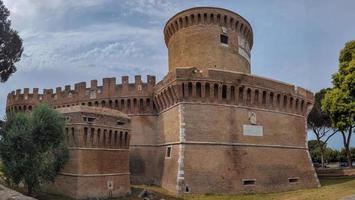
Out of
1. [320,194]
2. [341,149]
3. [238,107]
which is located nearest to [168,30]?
[238,107]

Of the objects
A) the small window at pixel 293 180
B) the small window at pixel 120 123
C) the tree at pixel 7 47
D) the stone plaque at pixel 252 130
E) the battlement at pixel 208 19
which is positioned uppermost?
the battlement at pixel 208 19

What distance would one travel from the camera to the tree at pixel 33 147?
18.9 metres

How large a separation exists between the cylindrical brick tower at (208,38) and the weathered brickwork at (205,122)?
8 cm

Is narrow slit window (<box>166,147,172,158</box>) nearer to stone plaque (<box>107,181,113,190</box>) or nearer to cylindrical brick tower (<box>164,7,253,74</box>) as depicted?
stone plaque (<box>107,181,113,190</box>)

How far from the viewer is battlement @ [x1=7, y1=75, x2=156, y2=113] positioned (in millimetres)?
29109

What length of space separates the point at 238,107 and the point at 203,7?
30.6 ft

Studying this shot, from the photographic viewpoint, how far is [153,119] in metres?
28.6

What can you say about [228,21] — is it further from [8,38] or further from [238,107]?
[8,38]

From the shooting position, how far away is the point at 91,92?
101 ft

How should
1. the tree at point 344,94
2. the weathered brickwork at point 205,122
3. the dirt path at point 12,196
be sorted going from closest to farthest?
the dirt path at point 12,196 < the weathered brickwork at point 205,122 < the tree at point 344,94

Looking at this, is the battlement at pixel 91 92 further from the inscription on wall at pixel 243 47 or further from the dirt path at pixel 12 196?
the dirt path at pixel 12 196

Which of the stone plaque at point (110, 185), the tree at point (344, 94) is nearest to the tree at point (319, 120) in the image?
the tree at point (344, 94)

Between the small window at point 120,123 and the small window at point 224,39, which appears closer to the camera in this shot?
the small window at point 120,123

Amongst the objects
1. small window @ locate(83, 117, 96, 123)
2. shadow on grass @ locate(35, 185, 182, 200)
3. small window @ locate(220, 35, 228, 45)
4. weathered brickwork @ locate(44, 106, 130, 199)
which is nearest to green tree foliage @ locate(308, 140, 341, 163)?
small window @ locate(220, 35, 228, 45)
